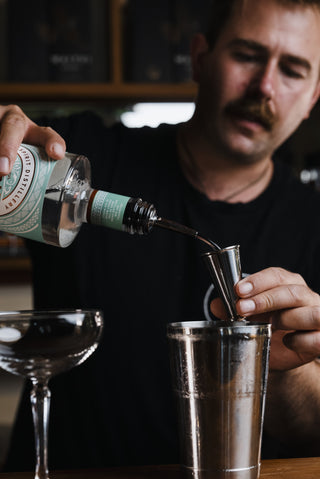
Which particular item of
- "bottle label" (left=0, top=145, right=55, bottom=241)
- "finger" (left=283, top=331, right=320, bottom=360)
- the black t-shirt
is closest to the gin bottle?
"bottle label" (left=0, top=145, right=55, bottom=241)

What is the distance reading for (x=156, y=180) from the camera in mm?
1368

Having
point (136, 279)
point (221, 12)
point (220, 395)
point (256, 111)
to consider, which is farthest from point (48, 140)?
point (221, 12)

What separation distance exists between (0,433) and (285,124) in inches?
61.0

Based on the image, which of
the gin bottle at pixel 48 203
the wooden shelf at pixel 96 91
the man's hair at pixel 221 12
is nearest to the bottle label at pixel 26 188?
the gin bottle at pixel 48 203

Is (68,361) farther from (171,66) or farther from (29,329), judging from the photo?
(171,66)

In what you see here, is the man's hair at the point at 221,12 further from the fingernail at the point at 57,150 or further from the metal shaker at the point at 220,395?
the metal shaker at the point at 220,395

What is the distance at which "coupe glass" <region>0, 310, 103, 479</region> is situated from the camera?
608 mm

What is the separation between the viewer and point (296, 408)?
102 cm

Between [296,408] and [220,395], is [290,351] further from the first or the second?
[220,395]

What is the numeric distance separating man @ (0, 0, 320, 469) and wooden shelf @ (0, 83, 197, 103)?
78 cm

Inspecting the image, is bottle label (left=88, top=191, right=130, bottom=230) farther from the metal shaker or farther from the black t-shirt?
the black t-shirt

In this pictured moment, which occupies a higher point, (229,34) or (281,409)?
(229,34)

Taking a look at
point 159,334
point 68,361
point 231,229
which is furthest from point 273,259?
point 68,361

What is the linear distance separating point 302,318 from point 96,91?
161 cm
